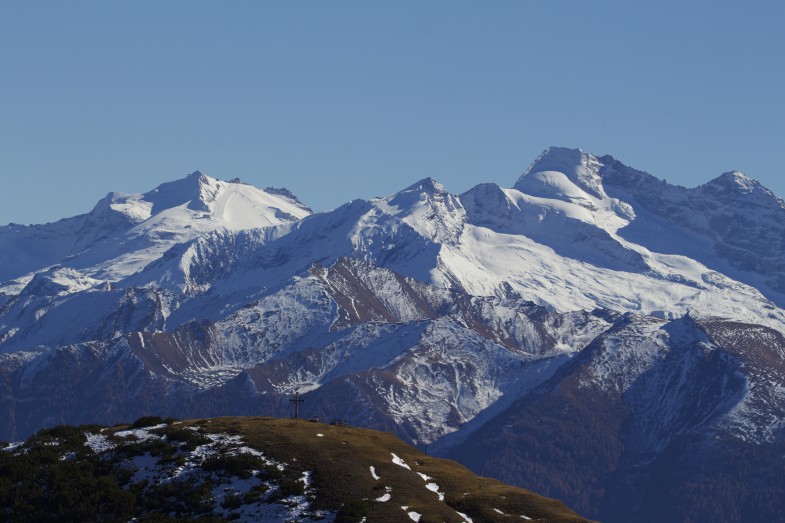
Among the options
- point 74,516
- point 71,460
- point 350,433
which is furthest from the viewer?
point 350,433

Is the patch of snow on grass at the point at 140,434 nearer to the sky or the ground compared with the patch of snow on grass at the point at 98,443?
Result: nearer to the sky

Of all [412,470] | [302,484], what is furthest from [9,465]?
[412,470]

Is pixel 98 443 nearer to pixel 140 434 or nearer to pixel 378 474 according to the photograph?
pixel 140 434

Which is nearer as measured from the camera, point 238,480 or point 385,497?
point 385,497

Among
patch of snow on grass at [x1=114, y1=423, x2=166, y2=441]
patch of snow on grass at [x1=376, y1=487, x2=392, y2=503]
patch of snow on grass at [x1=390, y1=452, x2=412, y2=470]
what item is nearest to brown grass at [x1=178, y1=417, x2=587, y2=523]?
patch of snow on grass at [x1=376, y1=487, x2=392, y2=503]

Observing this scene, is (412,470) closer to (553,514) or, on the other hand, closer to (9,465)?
(553,514)

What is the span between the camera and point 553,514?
17562 centimetres

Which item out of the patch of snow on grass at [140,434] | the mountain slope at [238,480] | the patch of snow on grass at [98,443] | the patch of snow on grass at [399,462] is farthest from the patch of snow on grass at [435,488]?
the patch of snow on grass at [98,443]

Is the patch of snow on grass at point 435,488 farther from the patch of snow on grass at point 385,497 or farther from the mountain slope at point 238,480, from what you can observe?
the patch of snow on grass at point 385,497

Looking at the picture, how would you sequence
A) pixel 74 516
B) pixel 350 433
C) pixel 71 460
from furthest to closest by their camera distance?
pixel 350 433 < pixel 71 460 < pixel 74 516

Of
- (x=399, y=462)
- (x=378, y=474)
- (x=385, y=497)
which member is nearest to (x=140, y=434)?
(x=378, y=474)

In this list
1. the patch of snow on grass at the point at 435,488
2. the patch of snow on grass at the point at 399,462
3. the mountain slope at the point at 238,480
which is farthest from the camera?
the patch of snow on grass at the point at 399,462

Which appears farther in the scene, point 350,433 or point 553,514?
point 350,433

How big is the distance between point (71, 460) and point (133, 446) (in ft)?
22.6
